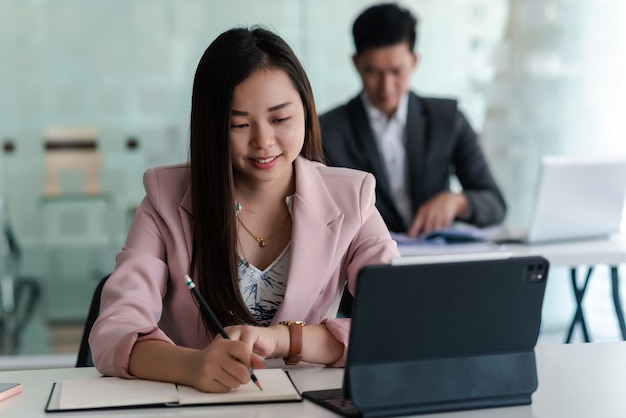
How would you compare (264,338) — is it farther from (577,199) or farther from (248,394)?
(577,199)

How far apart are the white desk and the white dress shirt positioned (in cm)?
227

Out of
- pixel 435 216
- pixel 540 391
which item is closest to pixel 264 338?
pixel 540 391

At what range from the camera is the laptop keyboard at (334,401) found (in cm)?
154

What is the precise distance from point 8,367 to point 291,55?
3.16 m

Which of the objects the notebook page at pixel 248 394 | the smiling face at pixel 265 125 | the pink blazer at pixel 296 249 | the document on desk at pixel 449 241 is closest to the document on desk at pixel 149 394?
the notebook page at pixel 248 394

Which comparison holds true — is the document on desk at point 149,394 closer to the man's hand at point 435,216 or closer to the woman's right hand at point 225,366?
the woman's right hand at point 225,366

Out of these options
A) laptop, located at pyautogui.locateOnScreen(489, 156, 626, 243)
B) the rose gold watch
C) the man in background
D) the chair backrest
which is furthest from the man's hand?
the rose gold watch

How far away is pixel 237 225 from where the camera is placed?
2.12 meters

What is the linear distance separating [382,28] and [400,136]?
1.49 ft

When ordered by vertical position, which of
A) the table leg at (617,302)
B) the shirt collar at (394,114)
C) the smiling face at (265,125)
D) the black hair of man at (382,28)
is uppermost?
the black hair of man at (382,28)

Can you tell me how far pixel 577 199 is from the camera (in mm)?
3348

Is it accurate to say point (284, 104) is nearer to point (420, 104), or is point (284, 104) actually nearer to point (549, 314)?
point (420, 104)

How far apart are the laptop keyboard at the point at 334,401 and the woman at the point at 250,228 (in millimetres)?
203

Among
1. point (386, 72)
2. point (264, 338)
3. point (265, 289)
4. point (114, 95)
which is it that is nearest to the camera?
point (264, 338)
